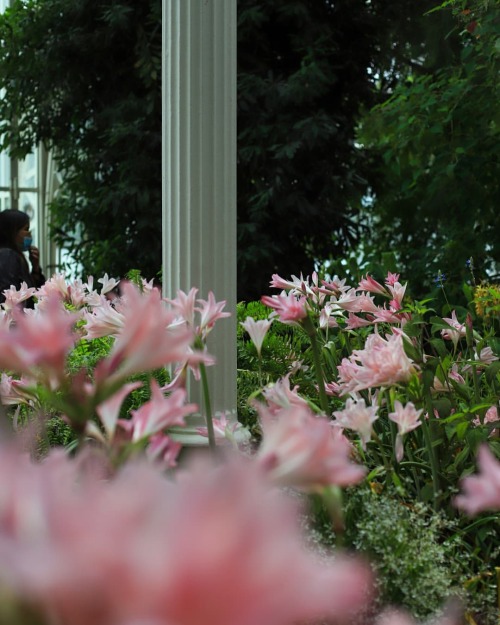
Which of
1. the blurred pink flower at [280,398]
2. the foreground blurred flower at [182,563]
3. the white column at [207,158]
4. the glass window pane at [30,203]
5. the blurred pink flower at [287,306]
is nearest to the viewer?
the foreground blurred flower at [182,563]

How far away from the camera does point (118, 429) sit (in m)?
0.74

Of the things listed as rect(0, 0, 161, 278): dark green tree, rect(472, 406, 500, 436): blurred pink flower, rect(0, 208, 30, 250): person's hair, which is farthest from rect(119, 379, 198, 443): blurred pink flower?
rect(0, 0, 161, 278): dark green tree

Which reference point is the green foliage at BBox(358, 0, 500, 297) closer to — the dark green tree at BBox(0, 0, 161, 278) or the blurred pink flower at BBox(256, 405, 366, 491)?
the dark green tree at BBox(0, 0, 161, 278)

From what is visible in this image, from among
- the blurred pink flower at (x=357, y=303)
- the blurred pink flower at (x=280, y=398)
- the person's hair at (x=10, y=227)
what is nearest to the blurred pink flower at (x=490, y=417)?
the blurred pink flower at (x=357, y=303)

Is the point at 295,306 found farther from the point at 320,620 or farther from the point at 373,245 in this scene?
the point at 373,245

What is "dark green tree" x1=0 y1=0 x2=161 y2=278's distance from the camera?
7.04 metres

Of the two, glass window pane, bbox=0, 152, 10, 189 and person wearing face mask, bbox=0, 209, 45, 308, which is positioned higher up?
glass window pane, bbox=0, 152, 10, 189

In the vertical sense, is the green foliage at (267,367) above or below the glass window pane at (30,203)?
below

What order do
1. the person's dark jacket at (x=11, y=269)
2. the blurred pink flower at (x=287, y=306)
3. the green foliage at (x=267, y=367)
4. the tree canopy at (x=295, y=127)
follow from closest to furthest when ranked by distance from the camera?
the blurred pink flower at (x=287, y=306)
the green foliage at (x=267, y=367)
the person's dark jacket at (x=11, y=269)
the tree canopy at (x=295, y=127)

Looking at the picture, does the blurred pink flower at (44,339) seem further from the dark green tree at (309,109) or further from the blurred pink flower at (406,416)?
the dark green tree at (309,109)

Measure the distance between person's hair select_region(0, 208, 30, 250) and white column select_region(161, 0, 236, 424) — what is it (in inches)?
98.6

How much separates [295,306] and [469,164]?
510cm

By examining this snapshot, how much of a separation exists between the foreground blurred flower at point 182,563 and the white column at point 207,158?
6.04 feet

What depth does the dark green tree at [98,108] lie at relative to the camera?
23.1 feet
